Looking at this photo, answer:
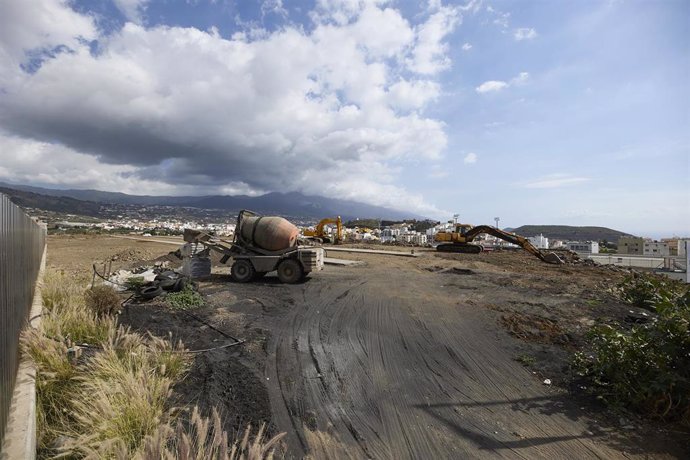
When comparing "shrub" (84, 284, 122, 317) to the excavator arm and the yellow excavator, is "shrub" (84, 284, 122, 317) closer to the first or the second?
the yellow excavator

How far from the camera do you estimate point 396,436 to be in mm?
4375

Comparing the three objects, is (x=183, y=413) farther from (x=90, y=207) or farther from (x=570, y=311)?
(x=90, y=207)

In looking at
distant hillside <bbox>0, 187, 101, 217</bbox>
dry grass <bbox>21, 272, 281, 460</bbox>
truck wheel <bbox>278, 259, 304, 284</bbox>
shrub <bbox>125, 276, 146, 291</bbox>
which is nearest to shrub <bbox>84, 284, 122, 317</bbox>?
dry grass <bbox>21, 272, 281, 460</bbox>

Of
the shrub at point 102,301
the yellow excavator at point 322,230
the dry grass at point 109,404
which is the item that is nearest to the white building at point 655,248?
the yellow excavator at point 322,230

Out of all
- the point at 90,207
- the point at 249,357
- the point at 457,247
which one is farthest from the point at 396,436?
the point at 90,207

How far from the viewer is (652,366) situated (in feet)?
16.3

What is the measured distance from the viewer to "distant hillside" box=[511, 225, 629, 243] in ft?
387

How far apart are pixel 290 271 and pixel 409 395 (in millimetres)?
9021

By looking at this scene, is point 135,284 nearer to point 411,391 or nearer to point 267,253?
point 267,253

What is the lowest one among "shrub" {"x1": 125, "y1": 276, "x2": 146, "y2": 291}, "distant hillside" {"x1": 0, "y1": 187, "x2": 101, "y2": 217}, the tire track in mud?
the tire track in mud

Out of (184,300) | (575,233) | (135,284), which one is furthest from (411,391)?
(575,233)

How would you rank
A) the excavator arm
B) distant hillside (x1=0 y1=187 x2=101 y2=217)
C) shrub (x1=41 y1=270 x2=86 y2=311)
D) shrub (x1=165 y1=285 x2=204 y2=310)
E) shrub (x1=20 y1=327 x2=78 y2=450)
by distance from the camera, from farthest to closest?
distant hillside (x1=0 y1=187 x2=101 y2=217) → the excavator arm → shrub (x1=165 y1=285 x2=204 y2=310) → shrub (x1=41 y1=270 x2=86 y2=311) → shrub (x1=20 y1=327 x2=78 y2=450)

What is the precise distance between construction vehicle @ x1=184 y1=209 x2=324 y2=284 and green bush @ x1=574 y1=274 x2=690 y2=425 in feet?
31.5

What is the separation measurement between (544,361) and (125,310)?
9238mm
